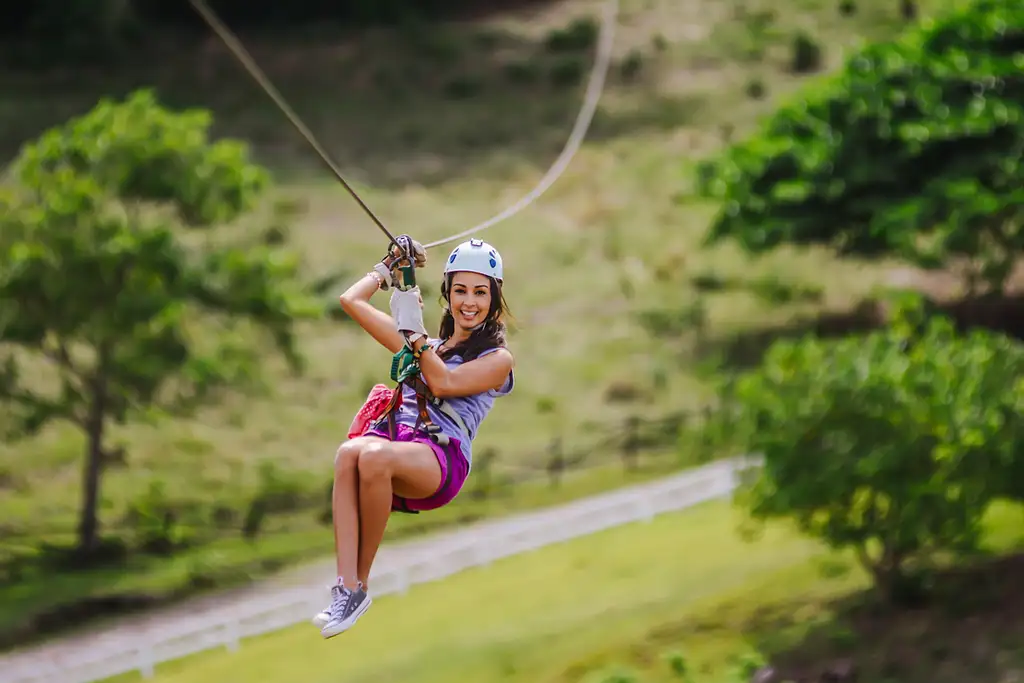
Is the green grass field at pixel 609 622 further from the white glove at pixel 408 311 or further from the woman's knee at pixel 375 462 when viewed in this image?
the white glove at pixel 408 311

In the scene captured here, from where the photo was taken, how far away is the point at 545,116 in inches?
2398

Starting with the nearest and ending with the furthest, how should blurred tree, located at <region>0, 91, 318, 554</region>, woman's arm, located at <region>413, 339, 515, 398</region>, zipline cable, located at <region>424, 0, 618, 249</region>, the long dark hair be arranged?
woman's arm, located at <region>413, 339, 515, 398</region>, the long dark hair, zipline cable, located at <region>424, 0, 618, 249</region>, blurred tree, located at <region>0, 91, 318, 554</region>

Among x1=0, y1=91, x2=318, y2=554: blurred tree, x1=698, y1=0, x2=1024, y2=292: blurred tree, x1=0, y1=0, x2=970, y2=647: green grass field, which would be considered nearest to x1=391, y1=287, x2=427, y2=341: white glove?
x1=0, y1=91, x2=318, y2=554: blurred tree

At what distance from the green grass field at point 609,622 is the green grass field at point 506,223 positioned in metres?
5.15

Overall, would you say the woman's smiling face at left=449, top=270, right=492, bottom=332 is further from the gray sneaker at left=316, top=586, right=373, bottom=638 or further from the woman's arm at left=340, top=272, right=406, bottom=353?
the gray sneaker at left=316, top=586, right=373, bottom=638

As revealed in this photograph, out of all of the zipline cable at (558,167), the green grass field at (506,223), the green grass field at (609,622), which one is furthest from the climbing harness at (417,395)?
the green grass field at (506,223)

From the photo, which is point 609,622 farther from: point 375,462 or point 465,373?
point 375,462

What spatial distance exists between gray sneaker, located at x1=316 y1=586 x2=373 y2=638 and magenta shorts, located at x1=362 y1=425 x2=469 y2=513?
0.57m

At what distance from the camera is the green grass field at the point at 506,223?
129ft

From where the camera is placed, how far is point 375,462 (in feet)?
28.1

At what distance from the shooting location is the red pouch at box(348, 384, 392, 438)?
902 cm

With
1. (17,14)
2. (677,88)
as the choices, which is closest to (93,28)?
(17,14)

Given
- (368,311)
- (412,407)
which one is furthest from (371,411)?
(368,311)

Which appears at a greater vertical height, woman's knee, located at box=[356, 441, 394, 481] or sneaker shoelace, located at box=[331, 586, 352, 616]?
woman's knee, located at box=[356, 441, 394, 481]
